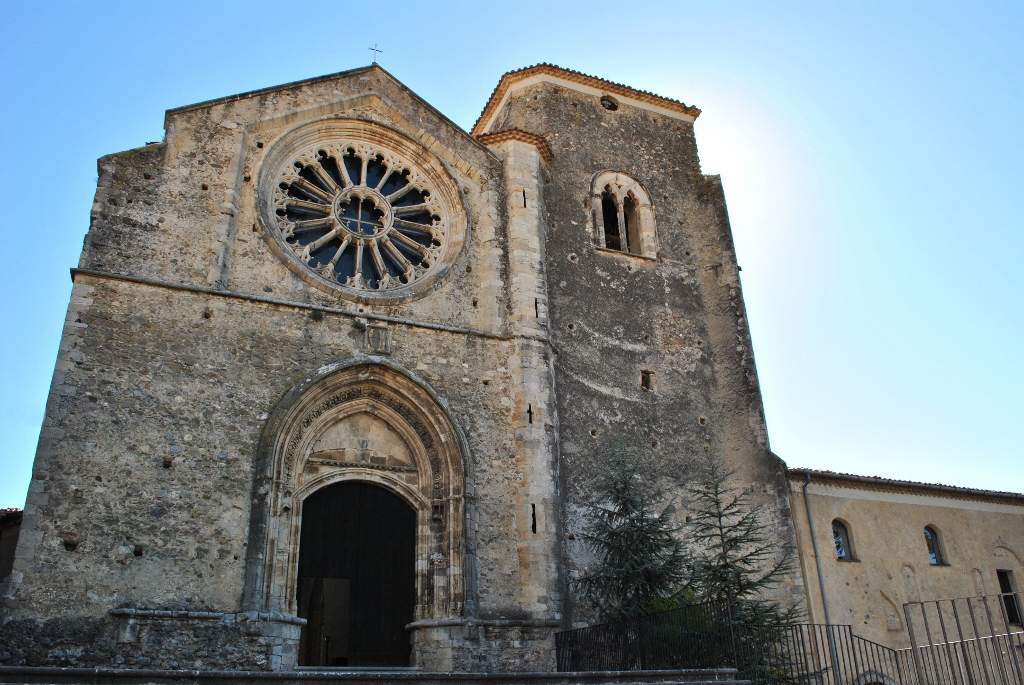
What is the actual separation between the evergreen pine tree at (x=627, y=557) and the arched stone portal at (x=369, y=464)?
2094 millimetres

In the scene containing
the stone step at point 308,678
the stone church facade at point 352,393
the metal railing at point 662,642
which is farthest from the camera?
the stone church facade at point 352,393

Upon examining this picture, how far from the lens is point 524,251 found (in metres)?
14.6

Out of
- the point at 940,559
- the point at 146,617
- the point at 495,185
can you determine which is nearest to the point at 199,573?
the point at 146,617

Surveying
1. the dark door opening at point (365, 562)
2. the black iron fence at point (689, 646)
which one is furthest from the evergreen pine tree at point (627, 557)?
the dark door opening at point (365, 562)

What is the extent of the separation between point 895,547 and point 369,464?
10533mm

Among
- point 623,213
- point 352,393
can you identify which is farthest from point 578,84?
point 352,393

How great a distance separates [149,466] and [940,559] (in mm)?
14904

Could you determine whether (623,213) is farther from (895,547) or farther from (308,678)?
(308,678)

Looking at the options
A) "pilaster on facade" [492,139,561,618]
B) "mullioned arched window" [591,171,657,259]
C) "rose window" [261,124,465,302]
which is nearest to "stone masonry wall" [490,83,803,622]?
"mullioned arched window" [591,171,657,259]

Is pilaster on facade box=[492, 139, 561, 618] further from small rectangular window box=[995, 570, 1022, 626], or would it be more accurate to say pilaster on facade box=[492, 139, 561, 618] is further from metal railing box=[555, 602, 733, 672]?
small rectangular window box=[995, 570, 1022, 626]

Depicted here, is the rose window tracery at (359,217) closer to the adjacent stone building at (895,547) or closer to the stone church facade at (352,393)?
the stone church facade at (352,393)

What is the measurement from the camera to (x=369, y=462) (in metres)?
12.3

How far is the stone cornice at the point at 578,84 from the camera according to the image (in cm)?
1811

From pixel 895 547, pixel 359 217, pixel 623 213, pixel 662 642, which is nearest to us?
pixel 662 642
